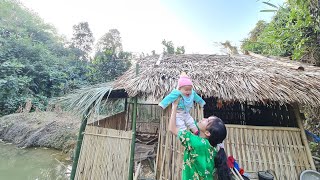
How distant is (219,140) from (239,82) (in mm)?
2852

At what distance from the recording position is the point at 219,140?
1731 millimetres

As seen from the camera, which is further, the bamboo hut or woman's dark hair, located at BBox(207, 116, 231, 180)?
the bamboo hut

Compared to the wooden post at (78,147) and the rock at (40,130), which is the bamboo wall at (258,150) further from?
the rock at (40,130)

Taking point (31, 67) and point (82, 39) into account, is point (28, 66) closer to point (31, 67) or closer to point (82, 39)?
point (31, 67)

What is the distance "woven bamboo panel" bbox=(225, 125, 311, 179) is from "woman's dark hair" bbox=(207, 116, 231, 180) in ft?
8.52

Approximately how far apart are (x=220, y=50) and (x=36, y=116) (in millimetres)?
10938

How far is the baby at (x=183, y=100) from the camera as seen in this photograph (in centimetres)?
221

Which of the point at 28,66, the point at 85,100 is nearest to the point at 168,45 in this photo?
the point at 28,66

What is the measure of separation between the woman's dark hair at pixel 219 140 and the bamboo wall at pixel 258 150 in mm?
2132

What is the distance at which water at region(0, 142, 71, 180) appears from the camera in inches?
280

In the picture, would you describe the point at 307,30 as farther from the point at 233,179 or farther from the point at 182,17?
the point at 233,179

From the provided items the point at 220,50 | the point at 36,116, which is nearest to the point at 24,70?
the point at 36,116

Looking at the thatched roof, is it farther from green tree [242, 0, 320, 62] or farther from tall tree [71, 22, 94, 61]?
tall tree [71, 22, 94, 61]

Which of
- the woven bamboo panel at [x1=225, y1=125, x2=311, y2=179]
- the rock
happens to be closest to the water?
the rock
